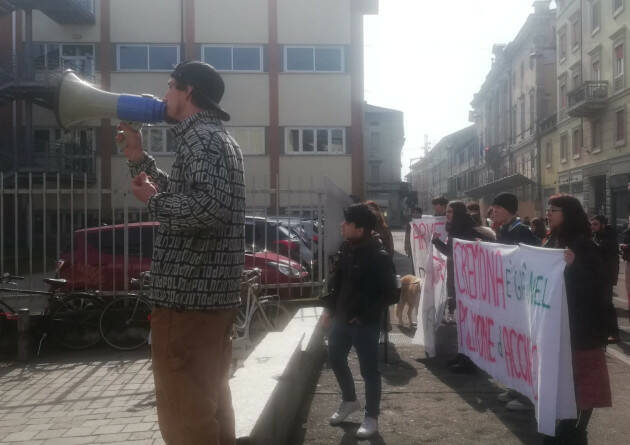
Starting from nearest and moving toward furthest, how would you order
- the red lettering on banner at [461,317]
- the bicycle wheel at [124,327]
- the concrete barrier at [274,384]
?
the concrete barrier at [274,384] → the red lettering on banner at [461,317] → the bicycle wheel at [124,327]

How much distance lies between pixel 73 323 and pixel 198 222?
21.8ft

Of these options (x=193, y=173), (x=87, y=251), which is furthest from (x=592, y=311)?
(x=87, y=251)

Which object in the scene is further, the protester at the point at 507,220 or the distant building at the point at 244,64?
the distant building at the point at 244,64

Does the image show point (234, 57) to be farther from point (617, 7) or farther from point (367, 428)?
point (367, 428)

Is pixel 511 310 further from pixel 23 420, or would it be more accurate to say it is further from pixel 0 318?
pixel 0 318

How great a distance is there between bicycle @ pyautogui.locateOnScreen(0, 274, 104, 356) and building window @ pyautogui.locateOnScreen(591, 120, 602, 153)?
29884mm

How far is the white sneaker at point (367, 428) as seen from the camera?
16.1 feet

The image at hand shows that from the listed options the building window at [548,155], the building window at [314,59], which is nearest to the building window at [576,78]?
the building window at [548,155]

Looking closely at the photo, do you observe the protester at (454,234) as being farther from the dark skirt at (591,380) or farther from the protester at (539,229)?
the protester at (539,229)

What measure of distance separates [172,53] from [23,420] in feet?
79.4

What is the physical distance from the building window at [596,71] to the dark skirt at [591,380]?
32497 millimetres

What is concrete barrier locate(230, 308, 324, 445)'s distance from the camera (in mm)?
3747

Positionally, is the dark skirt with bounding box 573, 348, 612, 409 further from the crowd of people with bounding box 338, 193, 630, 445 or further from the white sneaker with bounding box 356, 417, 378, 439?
the white sneaker with bounding box 356, 417, 378, 439

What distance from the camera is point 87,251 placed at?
8648 mm
